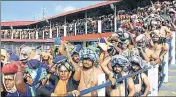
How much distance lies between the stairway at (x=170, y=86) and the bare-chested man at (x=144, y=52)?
19.5 inches

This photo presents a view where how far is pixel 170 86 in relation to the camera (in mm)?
6727

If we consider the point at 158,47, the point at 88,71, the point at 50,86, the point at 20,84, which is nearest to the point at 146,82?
the point at 88,71

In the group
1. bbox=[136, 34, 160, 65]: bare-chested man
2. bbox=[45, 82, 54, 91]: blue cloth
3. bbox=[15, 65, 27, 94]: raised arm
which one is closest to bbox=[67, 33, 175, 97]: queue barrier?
bbox=[136, 34, 160, 65]: bare-chested man

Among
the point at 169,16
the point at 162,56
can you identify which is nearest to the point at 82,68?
the point at 162,56

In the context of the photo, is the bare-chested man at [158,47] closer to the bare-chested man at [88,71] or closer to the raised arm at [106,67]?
the raised arm at [106,67]

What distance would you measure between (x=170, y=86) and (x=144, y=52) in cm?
79

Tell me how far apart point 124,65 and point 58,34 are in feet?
65.1

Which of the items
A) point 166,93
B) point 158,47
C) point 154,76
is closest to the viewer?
point 154,76

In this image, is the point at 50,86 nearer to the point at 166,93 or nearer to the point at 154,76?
the point at 154,76

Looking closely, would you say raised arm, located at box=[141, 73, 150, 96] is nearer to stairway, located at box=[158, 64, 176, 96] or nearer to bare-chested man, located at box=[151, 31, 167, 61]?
stairway, located at box=[158, 64, 176, 96]

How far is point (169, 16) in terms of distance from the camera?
411 inches

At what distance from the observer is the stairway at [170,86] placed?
20.2 feet

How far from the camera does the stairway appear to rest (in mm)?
6145

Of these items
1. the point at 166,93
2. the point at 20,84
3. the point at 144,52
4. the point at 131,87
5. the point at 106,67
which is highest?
the point at 144,52
